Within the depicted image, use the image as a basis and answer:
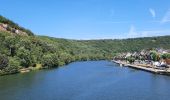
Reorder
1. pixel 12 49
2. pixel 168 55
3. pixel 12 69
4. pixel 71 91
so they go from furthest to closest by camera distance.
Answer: pixel 168 55
pixel 12 49
pixel 12 69
pixel 71 91

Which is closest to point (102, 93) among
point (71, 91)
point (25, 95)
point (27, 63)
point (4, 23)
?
point (71, 91)

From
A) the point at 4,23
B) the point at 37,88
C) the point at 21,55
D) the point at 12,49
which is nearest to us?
the point at 37,88

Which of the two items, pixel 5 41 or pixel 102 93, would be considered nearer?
pixel 102 93

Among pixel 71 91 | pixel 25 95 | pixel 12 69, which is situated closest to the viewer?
pixel 25 95

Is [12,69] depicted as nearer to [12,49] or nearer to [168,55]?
[12,49]

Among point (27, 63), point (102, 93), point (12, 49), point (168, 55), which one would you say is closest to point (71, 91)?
point (102, 93)

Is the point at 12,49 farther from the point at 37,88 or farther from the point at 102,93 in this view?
the point at 102,93

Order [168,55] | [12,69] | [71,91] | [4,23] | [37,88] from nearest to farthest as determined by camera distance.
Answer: [71,91] < [37,88] < [12,69] < [168,55] < [4,23]

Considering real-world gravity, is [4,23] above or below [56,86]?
above

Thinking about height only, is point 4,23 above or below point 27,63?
above
